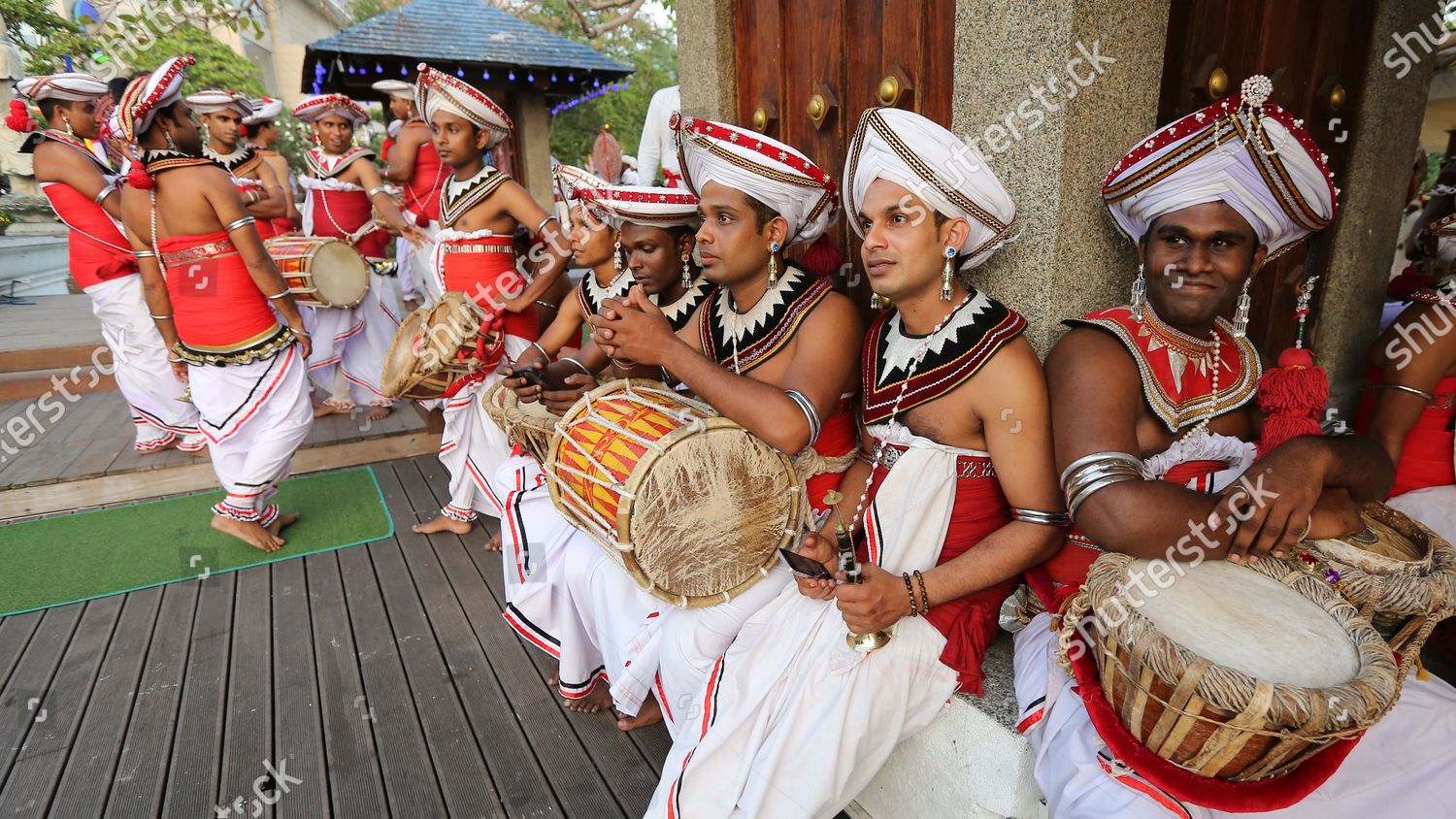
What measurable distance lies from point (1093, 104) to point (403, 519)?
413 centimetres

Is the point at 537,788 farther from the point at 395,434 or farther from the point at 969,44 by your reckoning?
the point at 395,434

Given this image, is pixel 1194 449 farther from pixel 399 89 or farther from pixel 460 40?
pixel 460 40

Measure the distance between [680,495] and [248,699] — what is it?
211 centimetres

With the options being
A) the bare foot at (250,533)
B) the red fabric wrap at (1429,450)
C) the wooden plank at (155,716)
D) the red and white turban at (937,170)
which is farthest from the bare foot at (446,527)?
the red fabric wrap at (1429,450)

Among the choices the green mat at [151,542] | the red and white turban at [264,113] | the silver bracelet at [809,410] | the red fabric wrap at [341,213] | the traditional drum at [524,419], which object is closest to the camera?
the silver bracelet at [809,410]

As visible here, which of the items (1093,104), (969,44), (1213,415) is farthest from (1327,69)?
(1213,415)

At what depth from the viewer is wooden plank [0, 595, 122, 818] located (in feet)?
7.85

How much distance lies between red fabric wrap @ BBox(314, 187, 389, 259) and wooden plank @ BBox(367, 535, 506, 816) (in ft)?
12.0

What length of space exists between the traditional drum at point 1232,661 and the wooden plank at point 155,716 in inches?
111

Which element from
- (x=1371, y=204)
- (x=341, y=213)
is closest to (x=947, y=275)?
(x=1371, y=204)

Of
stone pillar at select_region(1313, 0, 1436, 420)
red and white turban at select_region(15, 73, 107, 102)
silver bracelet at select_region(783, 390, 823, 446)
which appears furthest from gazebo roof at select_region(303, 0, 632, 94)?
silver bracelet at select_region(783, 390, 823, 446)

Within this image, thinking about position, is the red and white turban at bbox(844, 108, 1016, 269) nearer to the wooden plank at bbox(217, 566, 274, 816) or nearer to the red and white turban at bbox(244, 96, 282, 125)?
the wooden plank at bbox(217, 566, 274, 816)

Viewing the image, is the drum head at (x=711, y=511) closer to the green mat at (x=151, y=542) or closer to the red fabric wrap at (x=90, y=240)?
the green mat at (x=151, y=542)

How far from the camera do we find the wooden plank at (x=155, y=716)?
238 centimetres
